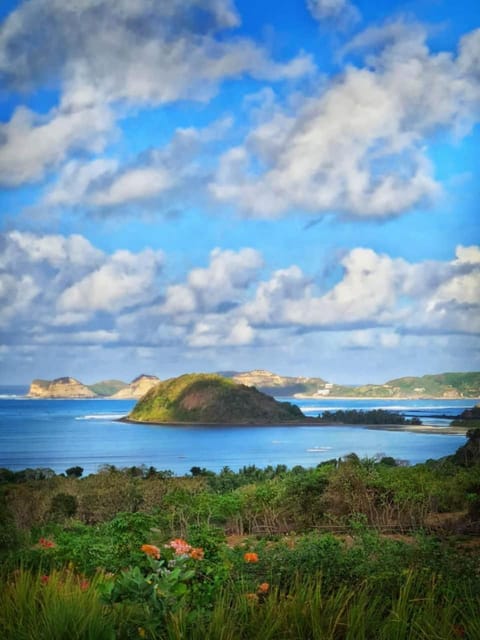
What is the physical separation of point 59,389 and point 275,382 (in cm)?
638

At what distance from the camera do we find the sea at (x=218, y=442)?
17.2 metres

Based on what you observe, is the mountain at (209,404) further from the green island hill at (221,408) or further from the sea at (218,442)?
the sea at (218,442)

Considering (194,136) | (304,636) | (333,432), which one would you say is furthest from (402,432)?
(304,636)

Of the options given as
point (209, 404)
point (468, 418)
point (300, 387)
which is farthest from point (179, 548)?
point (300, 387)

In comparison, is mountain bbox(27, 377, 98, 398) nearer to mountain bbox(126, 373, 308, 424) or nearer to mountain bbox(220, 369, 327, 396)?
mountain bbox(126, 373, 308, 424)

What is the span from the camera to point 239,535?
8109mm

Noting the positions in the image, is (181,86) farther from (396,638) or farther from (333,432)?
(396,638)

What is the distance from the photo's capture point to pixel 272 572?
11.7 feet

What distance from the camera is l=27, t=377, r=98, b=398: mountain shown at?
22438mm

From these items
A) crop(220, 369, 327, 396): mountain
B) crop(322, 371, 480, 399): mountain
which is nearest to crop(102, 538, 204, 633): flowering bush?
crop(322, 371, 480, 399): mountain

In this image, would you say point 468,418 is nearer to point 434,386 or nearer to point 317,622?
point 434,386

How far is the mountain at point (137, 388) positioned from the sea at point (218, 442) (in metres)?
0.74

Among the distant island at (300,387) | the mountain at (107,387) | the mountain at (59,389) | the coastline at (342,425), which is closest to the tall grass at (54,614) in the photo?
the coastline at (342,425)

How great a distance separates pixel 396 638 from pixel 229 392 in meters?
16.5
